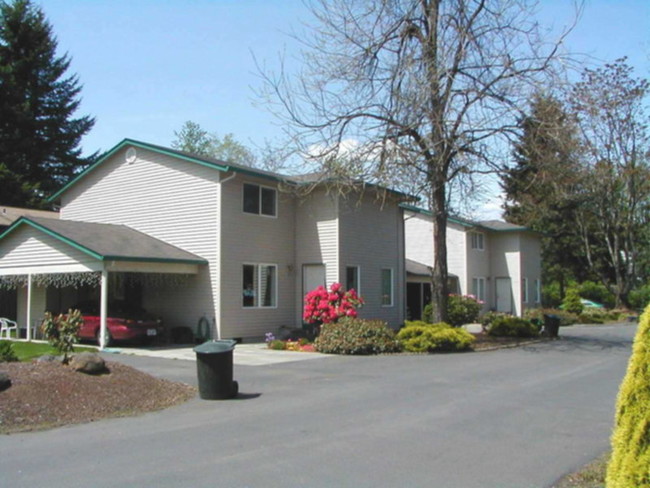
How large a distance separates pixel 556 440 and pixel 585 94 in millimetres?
15841

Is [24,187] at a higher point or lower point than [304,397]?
higher

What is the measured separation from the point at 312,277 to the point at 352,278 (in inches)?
65.9

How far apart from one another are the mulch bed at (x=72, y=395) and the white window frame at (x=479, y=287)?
27.2 m

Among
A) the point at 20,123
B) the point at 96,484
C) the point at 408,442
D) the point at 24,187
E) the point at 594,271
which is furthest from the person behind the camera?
the point at 594,271

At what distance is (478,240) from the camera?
38.1m

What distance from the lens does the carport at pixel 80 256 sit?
19.5 m

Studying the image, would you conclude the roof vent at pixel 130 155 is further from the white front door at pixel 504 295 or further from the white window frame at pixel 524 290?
the white window frame at pixel 524 290

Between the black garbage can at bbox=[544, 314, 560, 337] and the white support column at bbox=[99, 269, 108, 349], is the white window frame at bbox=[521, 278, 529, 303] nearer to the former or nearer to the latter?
the black garbage can at bbox=[544, 314, 560, 337]

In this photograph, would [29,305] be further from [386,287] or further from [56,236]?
[386,287]

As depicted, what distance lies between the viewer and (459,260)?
36250mm

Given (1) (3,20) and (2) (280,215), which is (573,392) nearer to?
(2) (280,215)

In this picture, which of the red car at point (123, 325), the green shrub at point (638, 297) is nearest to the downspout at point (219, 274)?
the red car at point (123, 325)

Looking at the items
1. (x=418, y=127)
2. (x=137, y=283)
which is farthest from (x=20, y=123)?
(x=418, y=127)

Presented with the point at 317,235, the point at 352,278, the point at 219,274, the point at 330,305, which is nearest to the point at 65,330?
the point at 219,274
